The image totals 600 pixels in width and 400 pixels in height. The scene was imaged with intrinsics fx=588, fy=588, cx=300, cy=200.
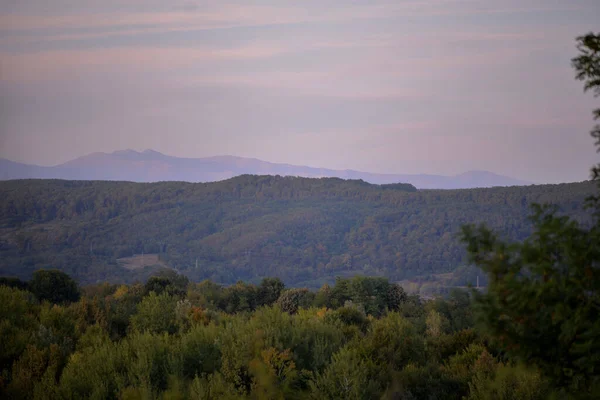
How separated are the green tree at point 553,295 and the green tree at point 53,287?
28721 millimetres

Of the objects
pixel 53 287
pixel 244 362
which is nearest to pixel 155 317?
pixel 244 362

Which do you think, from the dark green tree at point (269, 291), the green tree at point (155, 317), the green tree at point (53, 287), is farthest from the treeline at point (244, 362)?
the dark green tree at point (269, 291)

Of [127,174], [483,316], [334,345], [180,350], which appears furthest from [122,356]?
[127,174]

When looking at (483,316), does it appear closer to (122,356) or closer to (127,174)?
(122,356)

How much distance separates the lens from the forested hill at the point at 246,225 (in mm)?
87500

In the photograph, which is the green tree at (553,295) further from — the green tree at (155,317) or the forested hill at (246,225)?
the forested hill at (246,225)

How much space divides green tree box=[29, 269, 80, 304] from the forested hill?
→ 43385 mm

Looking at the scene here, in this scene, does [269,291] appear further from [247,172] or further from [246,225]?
[247,172]

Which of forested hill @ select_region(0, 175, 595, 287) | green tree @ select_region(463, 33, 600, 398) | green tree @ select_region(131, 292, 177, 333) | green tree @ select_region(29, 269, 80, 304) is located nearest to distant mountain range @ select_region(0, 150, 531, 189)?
forested hill @ select_region(0, 175, 595, 287)

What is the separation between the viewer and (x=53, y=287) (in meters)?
31.3

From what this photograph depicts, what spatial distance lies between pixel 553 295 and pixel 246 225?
10869 cm

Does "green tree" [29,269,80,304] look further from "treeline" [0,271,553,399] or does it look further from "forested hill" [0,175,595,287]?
"forested hill" [0,175,595,287]

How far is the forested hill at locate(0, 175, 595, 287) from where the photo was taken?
287 ft

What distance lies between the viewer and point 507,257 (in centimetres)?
492
